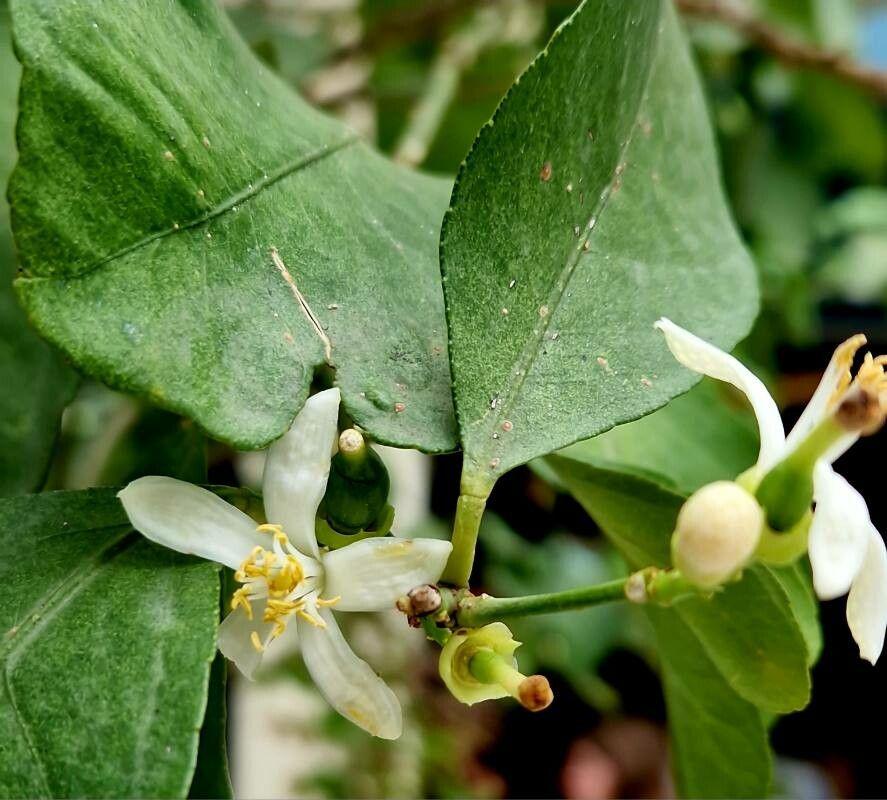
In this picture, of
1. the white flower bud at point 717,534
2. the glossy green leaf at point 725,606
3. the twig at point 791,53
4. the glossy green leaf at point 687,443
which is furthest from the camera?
the twig at point 791,53

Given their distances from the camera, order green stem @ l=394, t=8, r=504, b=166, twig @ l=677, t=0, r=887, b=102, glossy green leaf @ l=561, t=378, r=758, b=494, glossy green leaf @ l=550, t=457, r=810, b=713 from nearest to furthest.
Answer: glossy green leaf @ l=550, t=457, r=810, b=713 < glossy green leaf @ l=561, t=378, r=758, b=494 < green stem @ l=394, t=8, r=504, b=166 < twig @ l=677, t=0, r=887, b=102

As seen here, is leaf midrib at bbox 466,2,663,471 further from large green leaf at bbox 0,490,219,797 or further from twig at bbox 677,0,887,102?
twig at bbox 677,0,887,102

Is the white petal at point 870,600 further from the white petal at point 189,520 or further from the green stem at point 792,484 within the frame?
the white petal at point 189,520

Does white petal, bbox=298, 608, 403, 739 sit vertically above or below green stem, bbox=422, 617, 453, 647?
below

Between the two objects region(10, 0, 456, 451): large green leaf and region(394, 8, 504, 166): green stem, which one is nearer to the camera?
region(10, 0, 456, 451): large green leaf

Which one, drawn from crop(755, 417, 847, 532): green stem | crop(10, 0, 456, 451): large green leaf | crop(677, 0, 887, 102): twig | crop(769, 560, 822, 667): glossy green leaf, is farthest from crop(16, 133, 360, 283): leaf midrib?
crop(677, 0, 887, 102): twig

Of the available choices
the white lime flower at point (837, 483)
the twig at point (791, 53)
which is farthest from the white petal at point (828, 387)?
the twig at point (791, 53)

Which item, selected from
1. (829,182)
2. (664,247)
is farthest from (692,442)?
(829,182)

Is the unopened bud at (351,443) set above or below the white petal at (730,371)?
below
